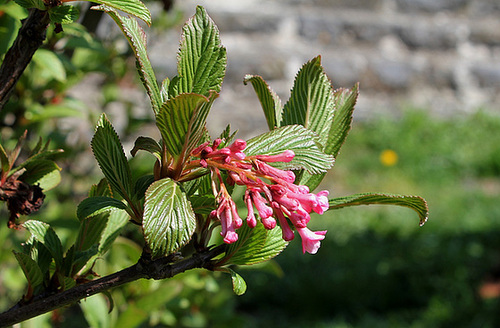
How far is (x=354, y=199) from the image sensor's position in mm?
781

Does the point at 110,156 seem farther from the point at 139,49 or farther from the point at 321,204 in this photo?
the point at 321,204

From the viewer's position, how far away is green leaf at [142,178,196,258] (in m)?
0.65

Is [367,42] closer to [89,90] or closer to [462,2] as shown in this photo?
[462,2]

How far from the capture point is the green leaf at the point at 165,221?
646 millimetres

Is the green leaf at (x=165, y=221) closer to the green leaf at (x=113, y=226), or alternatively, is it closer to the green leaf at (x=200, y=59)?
the green leaf at (x=200, y=59)

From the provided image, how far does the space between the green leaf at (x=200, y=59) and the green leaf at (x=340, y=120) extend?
7.8 inches

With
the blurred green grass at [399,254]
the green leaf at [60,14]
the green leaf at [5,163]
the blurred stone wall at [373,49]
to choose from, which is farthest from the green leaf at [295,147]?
the blurred stone wall at [373,49]

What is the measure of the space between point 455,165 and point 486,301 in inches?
73.0

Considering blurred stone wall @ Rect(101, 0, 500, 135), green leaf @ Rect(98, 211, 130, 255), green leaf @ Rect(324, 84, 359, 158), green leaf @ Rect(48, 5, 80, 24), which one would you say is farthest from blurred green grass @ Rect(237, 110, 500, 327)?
green leaf @ Rect(48, 5, 80, 24)

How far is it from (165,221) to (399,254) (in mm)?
3316

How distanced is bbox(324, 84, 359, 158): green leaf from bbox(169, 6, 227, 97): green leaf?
0.20 meters

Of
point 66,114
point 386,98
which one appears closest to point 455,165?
point 386,98

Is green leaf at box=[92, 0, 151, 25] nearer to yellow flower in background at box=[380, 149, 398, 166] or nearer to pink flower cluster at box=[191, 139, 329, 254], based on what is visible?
pink flower cluster at box=[191, 139, 329, 254]

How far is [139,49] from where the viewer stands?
2.28ft
